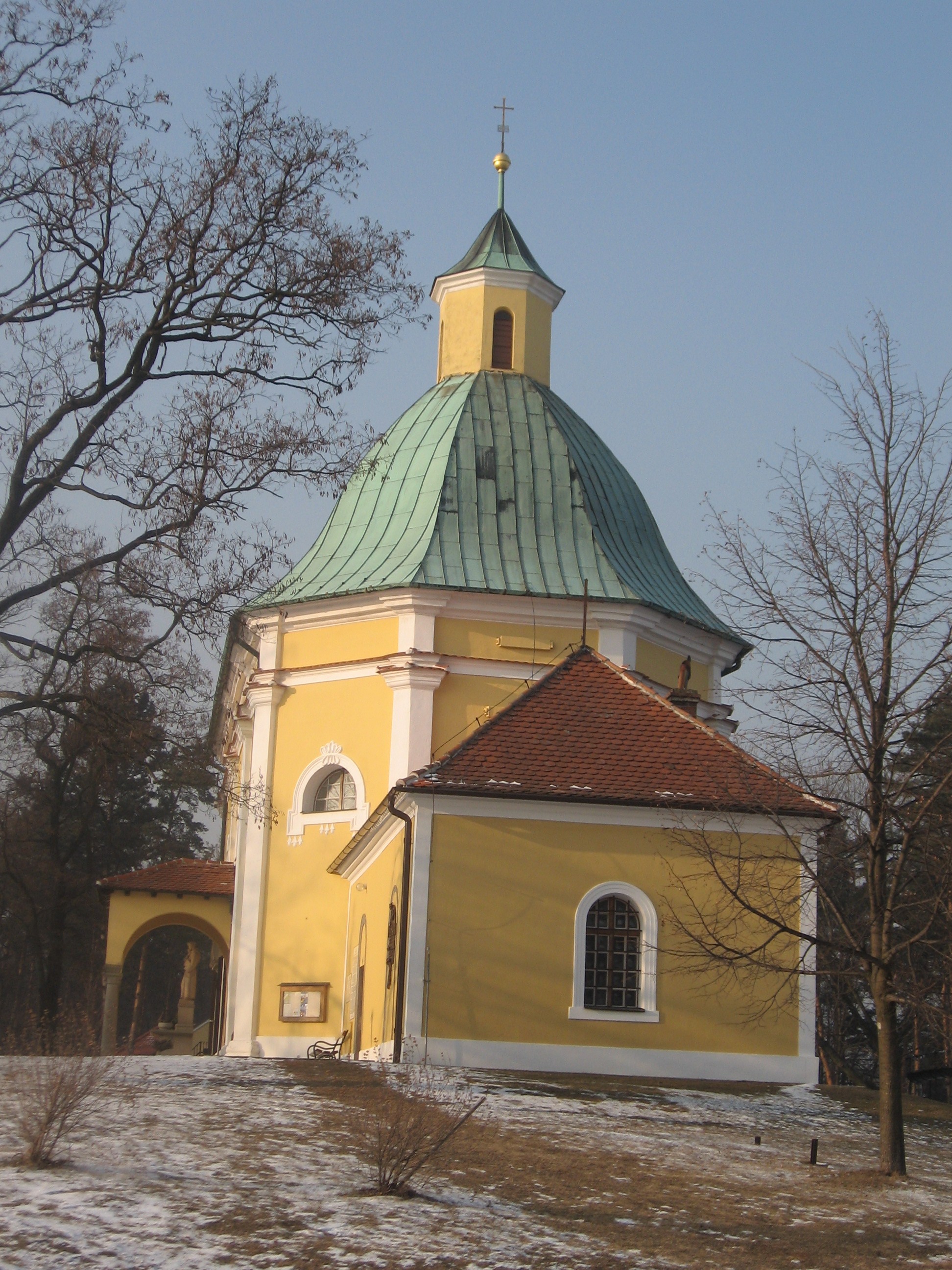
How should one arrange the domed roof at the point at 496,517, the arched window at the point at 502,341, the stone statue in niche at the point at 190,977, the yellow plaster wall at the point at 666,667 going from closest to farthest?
the yellow plaster wall at the point at 666,667 → the domed roof at the point at 496,517 → the arched window at the point at 502,341 → the stone statue in niche at the point at 190,977

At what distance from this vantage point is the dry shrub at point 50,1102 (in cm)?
966

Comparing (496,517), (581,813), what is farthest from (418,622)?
(581,813)

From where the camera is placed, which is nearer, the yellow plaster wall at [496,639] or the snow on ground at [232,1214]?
the snow on ground at [232,1214]

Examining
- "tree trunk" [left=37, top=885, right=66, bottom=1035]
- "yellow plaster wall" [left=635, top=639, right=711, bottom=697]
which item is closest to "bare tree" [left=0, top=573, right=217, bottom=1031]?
"tree trunk" [left=37, top=885, right=66, bottom=1035]

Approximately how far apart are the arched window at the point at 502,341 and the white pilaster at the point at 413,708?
26.5ft

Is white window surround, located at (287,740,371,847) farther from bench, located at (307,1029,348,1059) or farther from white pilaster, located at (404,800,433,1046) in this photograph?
white pilaster, located at (404,800,433,1046)

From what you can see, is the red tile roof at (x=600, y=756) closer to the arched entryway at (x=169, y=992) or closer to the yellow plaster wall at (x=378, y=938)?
the yellow plaster wall at (x=378, y=938)

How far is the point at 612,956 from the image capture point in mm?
18719

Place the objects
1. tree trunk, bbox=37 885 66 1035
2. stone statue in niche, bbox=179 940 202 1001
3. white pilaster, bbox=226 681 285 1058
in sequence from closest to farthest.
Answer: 1. white pilaster, bbox=226 681 285 1058
2. tree trunk, bbox=37 885 66 1035
3. stone statue in niche, bbox=179 940 202 1001

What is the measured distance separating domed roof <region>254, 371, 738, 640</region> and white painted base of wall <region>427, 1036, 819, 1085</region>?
8.05 m

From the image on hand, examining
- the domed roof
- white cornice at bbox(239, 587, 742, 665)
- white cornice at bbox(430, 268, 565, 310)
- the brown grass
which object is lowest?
the brown grass

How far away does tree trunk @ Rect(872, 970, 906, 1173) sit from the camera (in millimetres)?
12586

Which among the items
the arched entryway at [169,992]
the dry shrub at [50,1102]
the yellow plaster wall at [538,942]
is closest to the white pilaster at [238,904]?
the yellow plaster wall at [538,942]

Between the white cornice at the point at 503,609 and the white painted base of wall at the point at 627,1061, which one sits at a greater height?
the white cornice at the point at 503,609
